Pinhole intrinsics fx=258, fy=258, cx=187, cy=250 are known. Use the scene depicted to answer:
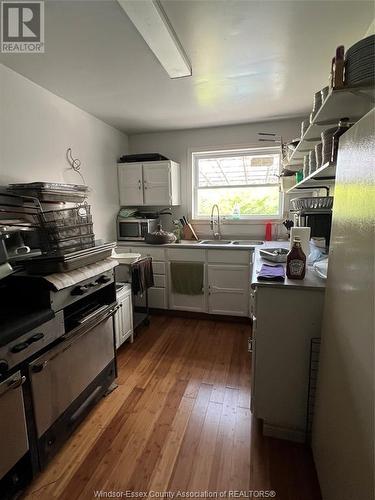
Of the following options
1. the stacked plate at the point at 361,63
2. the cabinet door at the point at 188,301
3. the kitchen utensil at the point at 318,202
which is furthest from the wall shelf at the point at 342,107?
the cabinet door at the point at 188,301

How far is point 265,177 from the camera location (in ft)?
11.9

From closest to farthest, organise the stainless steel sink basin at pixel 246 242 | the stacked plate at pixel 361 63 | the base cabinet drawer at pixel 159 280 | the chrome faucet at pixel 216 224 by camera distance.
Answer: the stacked plate at pixel 361 63 < the base cabinet drawer at pixel 159 280 < the stainless steel sink basin at pixel 246 242 < the chrome faucet at pixel 216 224

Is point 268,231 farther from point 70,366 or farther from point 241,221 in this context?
point 70,366

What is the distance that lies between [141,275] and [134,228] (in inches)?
36.5

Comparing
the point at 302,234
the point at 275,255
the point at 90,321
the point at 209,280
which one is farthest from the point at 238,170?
the point at 90,321

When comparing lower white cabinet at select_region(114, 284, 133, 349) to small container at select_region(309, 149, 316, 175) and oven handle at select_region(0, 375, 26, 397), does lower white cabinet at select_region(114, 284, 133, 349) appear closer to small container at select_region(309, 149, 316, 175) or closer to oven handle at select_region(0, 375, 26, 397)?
oven handle at select_region(0, 375, 26, 397)

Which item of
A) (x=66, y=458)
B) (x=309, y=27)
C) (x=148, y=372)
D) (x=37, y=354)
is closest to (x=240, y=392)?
(x=148, y=372)

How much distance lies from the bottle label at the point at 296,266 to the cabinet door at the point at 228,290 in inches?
57.8

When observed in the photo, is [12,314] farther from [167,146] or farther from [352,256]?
[167,146]

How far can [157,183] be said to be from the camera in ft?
11.6

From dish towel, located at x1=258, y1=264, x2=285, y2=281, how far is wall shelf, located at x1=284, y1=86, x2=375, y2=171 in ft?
3.02

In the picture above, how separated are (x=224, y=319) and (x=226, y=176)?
2.01 m

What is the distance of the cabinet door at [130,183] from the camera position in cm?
357

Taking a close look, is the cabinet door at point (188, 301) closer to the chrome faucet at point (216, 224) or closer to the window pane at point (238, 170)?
the chrome faucet at point (216, 224)
